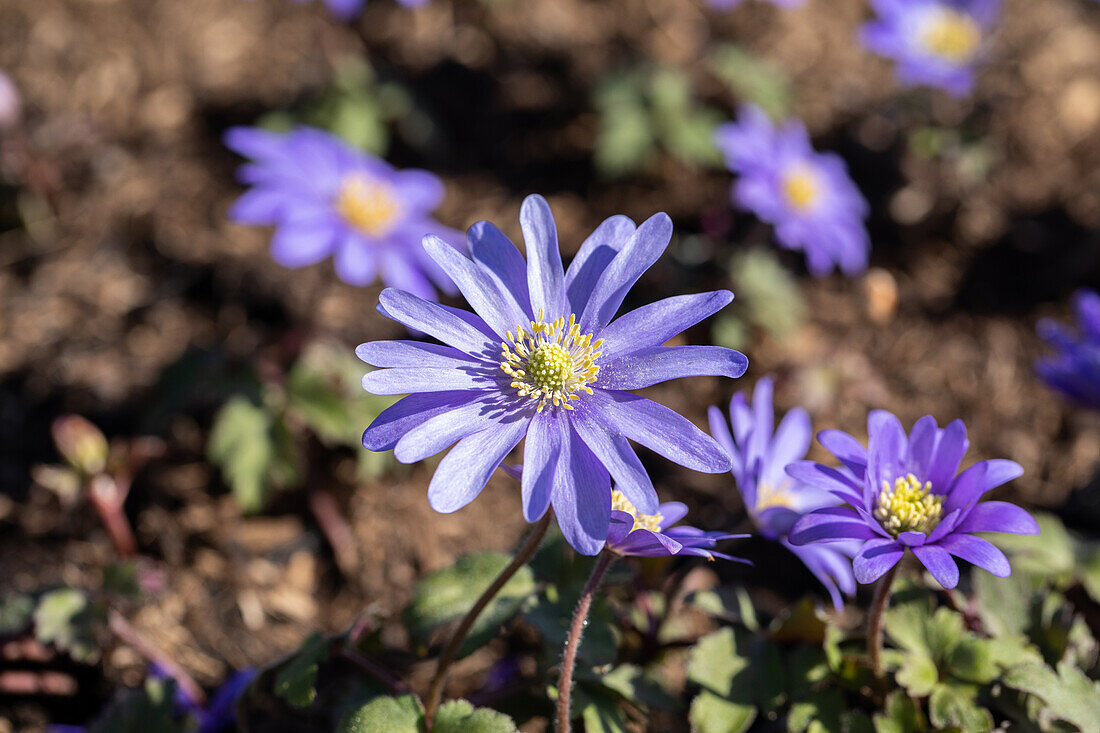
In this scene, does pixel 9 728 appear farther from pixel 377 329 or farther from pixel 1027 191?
pixel 1027 191

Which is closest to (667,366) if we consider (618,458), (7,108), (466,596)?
(618,458)

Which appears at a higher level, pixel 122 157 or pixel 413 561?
pixel 122 157

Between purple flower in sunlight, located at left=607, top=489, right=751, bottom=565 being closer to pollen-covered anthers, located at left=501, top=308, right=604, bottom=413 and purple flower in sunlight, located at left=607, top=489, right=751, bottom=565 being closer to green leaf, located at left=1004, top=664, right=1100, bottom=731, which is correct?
pollen-covered anthers, located at left=501, top=308, right=604, bottom=413

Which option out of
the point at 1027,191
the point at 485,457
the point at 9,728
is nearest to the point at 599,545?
the point at 485,457

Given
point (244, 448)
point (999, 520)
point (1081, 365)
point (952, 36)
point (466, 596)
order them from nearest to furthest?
point (999, 520) → point (466, 596) → point (1081, 365) → point (244, 448) → point (952, 36)

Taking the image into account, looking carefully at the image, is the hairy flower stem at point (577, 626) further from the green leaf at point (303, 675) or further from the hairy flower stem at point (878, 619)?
the hairy flower stem at point (878, 619)

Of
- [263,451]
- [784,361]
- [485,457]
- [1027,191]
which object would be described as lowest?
[485,457]

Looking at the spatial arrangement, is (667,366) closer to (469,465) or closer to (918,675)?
(469,465)
